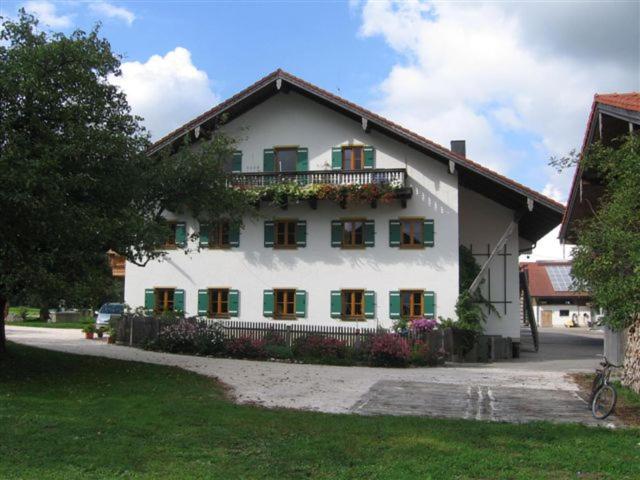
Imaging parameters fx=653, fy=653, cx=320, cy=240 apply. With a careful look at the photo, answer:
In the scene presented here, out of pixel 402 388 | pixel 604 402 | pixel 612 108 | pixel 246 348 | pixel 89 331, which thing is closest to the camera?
pixel 604 402

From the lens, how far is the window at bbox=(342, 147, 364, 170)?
995 inches

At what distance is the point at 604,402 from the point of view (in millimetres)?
10781

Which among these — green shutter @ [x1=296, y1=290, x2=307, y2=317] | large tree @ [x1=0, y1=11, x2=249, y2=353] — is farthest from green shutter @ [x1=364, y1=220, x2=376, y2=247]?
large tree @ [x1=0, y1=11, x2=249, y2=353]

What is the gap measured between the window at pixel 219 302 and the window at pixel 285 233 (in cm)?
287

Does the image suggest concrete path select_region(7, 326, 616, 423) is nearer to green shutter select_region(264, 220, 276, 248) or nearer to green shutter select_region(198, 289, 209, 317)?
green shutter select_region(198, 289, 209, 317)

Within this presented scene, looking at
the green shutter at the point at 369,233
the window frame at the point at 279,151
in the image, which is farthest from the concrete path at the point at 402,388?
the window frame at the point at 279,151

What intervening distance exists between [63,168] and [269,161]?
13.7m

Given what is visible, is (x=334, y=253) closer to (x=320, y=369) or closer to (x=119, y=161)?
(x=320, y=369)

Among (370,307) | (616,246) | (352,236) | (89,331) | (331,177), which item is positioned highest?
(331,177)

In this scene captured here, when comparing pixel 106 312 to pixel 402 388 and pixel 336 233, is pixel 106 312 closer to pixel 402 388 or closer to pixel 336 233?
pixel 336 233

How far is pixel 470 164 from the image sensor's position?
77.4 ft

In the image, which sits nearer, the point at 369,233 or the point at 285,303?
the point at 369,233

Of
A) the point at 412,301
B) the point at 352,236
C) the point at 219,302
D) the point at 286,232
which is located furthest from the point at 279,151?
the point at 412,301

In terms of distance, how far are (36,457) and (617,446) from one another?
6.78m
